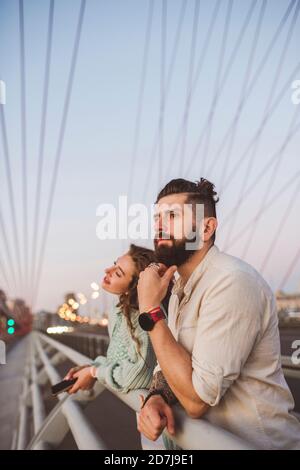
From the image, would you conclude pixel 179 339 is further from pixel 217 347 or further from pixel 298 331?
pixel 298 331

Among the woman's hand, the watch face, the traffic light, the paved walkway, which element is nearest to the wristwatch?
the watch face

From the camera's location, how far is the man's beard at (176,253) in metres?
1.29

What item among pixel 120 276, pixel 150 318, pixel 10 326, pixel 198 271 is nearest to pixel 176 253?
pixel 198 271

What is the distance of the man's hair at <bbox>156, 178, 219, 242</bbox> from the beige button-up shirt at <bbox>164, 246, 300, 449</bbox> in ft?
0.69

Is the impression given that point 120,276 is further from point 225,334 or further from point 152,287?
point 225,334

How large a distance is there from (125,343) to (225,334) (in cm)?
92

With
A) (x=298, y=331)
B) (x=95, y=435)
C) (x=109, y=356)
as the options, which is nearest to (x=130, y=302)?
(x=109, y=356)

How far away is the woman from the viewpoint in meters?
1.69

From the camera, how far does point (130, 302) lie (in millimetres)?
1884

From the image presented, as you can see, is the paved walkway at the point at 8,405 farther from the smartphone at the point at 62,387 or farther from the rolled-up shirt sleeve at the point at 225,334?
the rolled-up shirt sleeve at the point at 225,334

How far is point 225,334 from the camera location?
1004 millimetres

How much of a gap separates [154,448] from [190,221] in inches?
24.3

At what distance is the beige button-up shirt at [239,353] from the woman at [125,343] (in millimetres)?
617

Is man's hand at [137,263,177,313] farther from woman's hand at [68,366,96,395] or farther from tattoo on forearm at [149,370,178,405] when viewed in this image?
woman's hand at [68,366,96,395]
